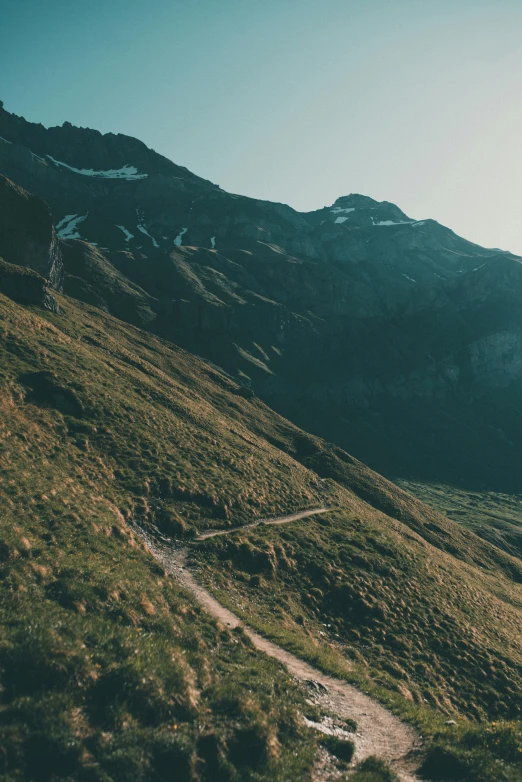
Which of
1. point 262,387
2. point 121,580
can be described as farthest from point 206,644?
point 262,387

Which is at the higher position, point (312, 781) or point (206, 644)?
point (312, 781)

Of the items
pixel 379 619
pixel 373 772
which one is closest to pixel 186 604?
pixel 373 772

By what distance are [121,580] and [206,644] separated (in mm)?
4165

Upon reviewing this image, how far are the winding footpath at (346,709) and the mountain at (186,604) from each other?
0.46 meters

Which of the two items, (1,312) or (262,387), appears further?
(262,387)

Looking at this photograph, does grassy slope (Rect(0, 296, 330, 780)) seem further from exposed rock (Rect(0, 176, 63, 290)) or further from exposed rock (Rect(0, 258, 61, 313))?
exposed rock (Rect(0, 176, 63, 290))

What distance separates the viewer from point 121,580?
18.3m

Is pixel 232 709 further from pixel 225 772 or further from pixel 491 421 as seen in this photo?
pixel 491 421

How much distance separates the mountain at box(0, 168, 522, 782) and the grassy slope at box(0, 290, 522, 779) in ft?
0.29

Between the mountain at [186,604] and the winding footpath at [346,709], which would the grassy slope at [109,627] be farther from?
the winding footpath at [346,709]

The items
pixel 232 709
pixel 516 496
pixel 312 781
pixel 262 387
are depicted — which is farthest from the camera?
pixel 262 387

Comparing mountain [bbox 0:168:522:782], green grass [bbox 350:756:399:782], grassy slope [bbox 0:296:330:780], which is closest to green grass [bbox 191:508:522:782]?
mountain [bbox 0:168:522:782]

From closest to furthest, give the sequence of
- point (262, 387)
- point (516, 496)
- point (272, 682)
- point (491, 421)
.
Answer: point (272, 682) < point (516, 496) < point (262, 387) < point (491, 421)

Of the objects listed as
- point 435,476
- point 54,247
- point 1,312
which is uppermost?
point 54,247
